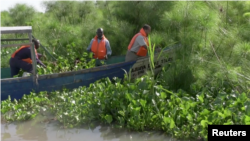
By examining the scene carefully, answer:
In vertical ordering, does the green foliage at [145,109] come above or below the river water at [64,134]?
above

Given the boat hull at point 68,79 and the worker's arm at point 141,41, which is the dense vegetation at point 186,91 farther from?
the worker's arm at point 141,41

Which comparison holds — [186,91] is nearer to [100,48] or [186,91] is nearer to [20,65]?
[100,48]

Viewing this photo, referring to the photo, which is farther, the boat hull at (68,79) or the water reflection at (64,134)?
the boat hull at (68,79)

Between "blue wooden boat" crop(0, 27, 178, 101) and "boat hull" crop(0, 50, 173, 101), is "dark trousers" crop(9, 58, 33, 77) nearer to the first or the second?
"blue wooden boat" crop(0, 27, 178, 101)

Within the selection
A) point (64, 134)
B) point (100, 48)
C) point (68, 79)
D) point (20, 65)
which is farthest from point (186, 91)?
point (20, 65)

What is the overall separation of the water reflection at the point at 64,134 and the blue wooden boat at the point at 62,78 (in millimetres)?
1027

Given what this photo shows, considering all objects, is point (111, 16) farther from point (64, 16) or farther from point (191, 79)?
point (191, 79)

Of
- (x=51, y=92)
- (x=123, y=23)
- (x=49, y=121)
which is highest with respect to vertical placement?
(x=123, y=23)

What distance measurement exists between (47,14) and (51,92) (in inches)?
263

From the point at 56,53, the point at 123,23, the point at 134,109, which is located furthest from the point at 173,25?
the point at 56,53

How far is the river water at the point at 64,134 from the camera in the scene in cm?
438

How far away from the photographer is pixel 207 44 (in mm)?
5148

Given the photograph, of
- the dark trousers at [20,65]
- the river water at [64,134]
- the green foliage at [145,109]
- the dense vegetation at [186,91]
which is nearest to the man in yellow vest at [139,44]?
the dense vegetation at [186,91]

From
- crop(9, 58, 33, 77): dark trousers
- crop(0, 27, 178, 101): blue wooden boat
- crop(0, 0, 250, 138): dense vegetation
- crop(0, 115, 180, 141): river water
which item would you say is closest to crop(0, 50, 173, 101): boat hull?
crop(0, 27, 178, 101): blue wooden boat
